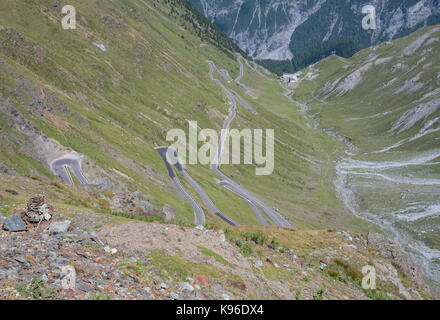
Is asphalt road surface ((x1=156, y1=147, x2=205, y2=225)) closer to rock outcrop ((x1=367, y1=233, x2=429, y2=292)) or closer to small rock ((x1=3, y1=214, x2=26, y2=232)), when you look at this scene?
rock outcrop ((x1=367, y1=233, x2=429, y2=292))

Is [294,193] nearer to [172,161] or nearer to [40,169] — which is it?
[172,161]

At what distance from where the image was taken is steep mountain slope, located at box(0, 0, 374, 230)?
65.6 m

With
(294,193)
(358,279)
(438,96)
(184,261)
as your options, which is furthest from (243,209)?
(438,96)

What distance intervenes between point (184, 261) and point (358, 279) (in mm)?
18066

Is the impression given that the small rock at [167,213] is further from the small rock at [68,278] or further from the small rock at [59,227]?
the small rock at [68,278]

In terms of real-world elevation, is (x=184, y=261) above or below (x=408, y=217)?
below

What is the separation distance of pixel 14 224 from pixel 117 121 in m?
89.0

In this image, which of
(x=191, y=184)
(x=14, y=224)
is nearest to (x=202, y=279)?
(x=14, y=224)

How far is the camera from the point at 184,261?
21391 mm

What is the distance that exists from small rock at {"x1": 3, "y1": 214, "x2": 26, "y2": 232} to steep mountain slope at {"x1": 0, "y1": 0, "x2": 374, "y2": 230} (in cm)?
1787

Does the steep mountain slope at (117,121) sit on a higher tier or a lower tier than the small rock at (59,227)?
higher

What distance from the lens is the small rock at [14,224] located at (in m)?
20.1

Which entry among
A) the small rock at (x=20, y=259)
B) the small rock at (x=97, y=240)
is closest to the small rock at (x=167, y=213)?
the small rock at (x=97, y=240)

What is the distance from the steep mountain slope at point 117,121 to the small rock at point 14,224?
17.9 m
